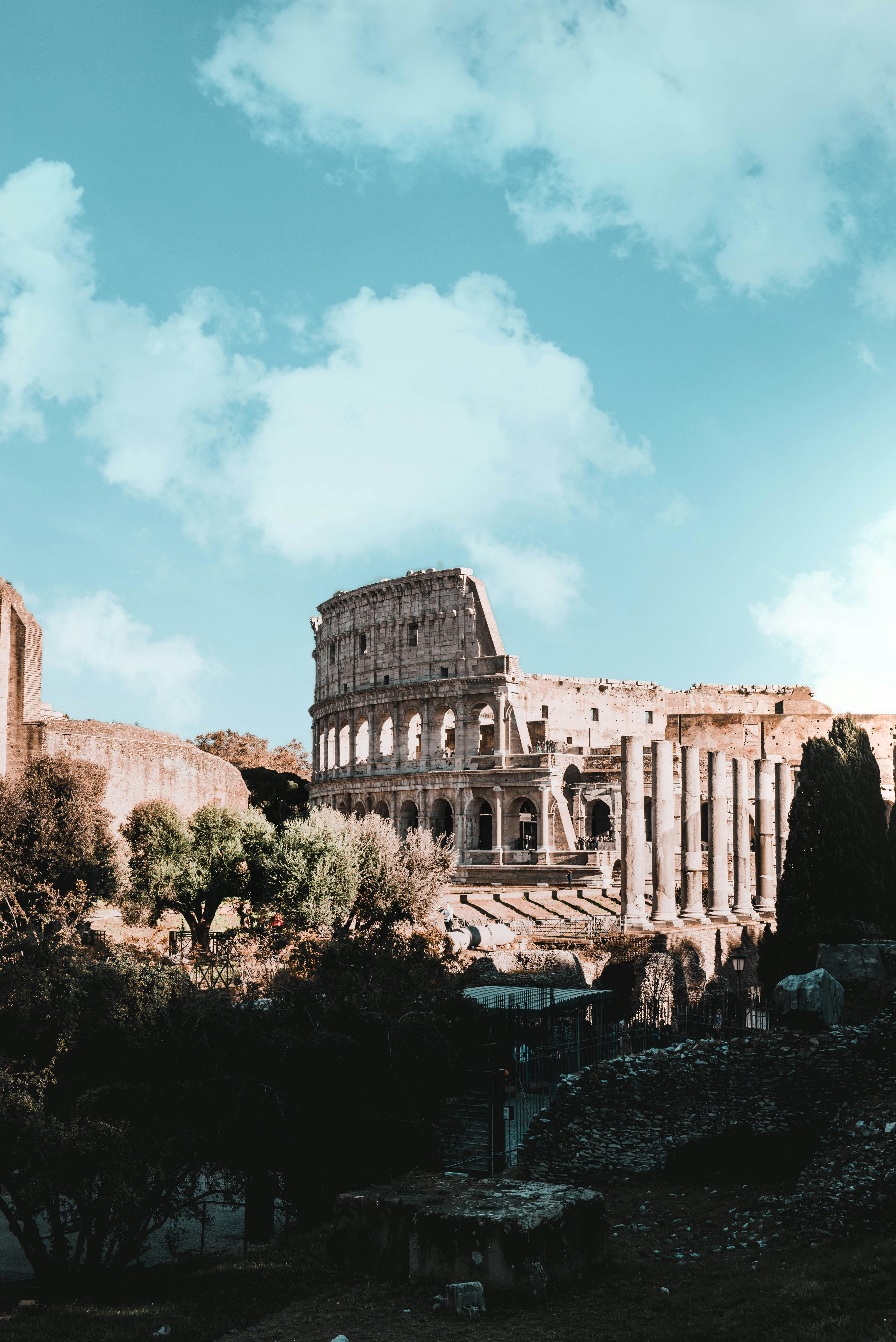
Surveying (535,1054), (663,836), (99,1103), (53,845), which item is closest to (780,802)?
(663,836)

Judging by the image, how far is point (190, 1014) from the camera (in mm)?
11648

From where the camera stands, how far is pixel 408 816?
5981 cm

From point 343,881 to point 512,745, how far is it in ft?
96.1

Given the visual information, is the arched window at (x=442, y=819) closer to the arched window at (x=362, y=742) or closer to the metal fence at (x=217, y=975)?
the arched window at (x=362, y=742)

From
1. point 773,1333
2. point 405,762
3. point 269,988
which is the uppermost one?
point 405,762

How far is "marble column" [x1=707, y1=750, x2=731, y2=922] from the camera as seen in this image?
37281 mm

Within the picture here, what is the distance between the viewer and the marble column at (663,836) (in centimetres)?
3253

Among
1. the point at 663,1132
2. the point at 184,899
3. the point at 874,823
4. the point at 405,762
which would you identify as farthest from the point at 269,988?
the point at 405,762

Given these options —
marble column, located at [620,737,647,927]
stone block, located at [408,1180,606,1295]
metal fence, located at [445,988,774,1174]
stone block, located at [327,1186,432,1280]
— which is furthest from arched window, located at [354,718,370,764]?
stone block, located at [408,1180,606,1295]

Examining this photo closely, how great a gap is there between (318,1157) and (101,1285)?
2.45 m

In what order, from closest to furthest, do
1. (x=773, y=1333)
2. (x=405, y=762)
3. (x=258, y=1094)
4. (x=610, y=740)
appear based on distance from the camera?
(x=773, y=1333) < (x=258, y=1094) < (x=405, y=762) < (x=610, y=740)

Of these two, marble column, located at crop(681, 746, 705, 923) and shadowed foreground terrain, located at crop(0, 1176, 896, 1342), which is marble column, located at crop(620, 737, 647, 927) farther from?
shadowed foreground terrain, located at crop(0, 1176, 896, 1342)

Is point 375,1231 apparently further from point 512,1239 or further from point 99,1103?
point 99,1103

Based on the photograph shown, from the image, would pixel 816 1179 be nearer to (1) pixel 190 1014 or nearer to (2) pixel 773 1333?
(2) pixel 773 1333
